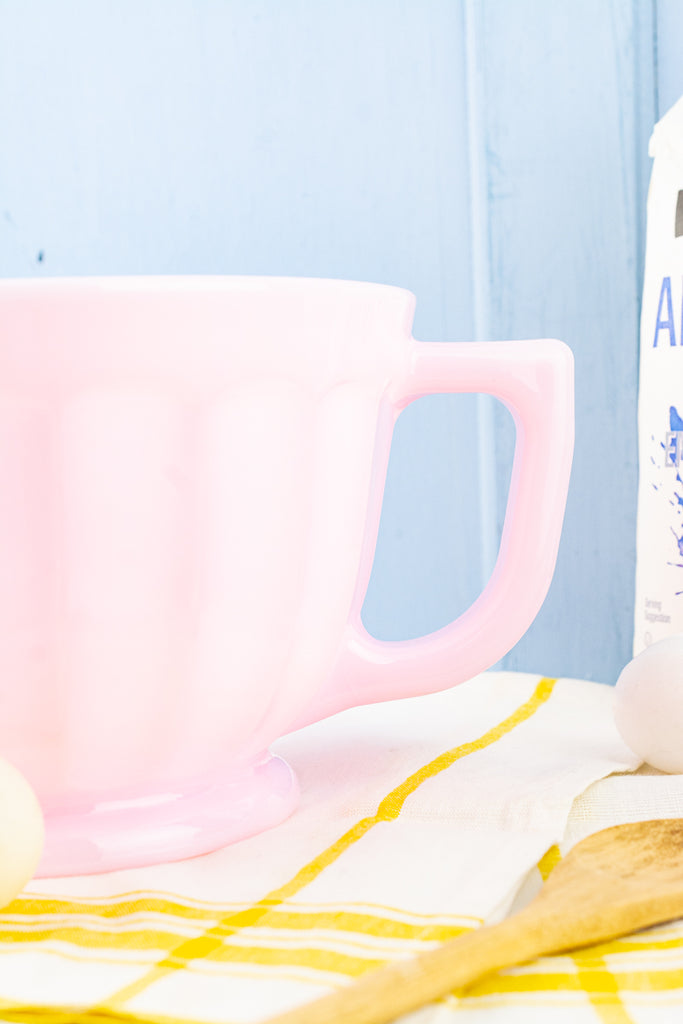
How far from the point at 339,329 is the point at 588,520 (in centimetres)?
43

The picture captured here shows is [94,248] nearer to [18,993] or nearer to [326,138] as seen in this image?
[326,138]

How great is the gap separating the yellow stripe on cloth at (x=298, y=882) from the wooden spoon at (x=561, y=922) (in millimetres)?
53

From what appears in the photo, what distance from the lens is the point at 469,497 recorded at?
805mm

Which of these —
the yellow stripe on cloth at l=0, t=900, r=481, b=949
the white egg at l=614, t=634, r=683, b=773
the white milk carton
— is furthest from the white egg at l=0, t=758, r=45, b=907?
the white milk carton

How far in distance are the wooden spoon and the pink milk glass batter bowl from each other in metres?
0.13

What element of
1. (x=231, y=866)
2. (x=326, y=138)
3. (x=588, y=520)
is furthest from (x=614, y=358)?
(x=231, y=866)

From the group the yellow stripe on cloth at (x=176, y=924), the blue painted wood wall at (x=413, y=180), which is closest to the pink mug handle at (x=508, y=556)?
the yellow stripe on cloth at (x=176, y=924)

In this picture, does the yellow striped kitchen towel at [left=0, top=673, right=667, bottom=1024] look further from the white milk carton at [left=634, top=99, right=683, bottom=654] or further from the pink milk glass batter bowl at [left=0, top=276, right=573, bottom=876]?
the white milk carton at [left=634, top=99, right=683, bottom=654]

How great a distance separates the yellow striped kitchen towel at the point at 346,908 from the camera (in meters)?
0.28

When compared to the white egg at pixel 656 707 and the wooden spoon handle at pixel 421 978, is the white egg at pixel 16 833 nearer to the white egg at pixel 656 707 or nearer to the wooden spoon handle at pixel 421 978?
the wooden spoon handle at pixel 421 978

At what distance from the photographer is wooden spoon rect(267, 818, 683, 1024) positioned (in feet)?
0.83

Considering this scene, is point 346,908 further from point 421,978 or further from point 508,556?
point 508,556

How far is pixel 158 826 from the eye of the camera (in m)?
0.39

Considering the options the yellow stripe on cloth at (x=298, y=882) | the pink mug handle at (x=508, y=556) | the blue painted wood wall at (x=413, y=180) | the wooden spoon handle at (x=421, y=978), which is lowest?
the yellow stripe on cloth at (x=298, y=882)
